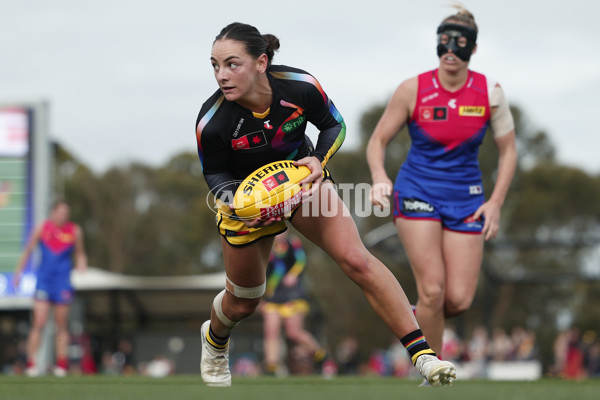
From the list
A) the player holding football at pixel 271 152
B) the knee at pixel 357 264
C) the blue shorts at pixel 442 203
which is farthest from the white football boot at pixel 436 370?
the blue shorts at pixel 442 203

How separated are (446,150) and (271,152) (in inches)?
74.5

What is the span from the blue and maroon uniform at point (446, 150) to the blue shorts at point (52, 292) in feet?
22.2

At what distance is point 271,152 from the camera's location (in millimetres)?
5734

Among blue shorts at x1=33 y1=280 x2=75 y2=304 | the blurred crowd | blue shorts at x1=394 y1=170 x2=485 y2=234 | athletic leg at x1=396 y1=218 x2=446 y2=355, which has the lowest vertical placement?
the blurred crowd

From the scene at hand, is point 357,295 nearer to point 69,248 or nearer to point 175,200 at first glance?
point 175,200

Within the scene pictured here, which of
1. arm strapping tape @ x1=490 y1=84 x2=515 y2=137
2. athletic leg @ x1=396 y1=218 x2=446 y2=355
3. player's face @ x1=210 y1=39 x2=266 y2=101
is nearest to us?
player's face @ x1=210 y1=39 x2=266 y2=101

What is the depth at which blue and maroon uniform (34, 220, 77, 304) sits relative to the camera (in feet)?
41.5

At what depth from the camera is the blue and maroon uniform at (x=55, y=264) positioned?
12648mm

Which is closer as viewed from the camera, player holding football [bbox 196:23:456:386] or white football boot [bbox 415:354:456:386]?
white football boot [bbox 415:354:456:386]

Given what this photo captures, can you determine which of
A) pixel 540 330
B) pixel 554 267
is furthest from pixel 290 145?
pixel 554 267

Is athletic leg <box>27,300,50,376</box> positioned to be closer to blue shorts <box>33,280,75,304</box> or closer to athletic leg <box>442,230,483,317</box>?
blue shorts <box>33,280,75,304</box>

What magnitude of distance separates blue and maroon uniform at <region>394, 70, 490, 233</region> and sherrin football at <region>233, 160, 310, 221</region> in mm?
1835

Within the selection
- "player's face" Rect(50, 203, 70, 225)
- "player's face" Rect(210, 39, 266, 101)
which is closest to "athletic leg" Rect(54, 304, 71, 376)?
"player's face" Rect(50, 203, 70, 225)

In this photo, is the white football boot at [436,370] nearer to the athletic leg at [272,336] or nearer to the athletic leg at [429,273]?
the athletic leg at [429,273]
